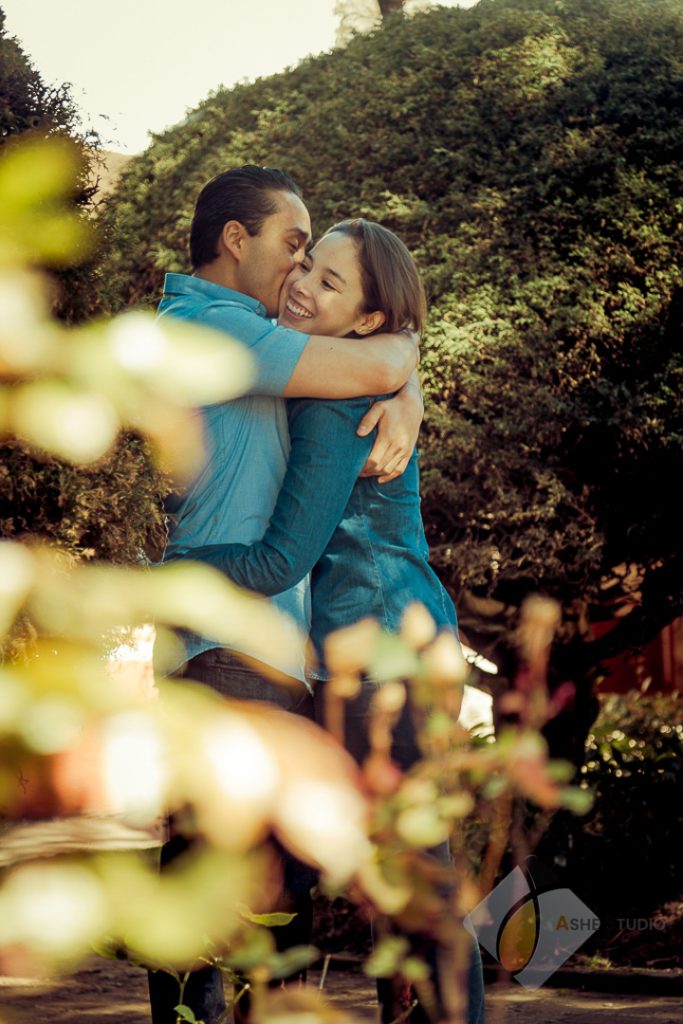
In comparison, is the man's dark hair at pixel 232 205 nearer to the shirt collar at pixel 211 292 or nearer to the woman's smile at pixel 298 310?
the shirt collar at pixel 211 292

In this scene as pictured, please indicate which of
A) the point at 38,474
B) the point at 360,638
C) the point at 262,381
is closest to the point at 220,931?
the point at 360,638

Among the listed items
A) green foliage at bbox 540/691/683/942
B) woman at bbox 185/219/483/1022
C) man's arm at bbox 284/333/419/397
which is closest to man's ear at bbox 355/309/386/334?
woman at bbox 185/219/483/1022

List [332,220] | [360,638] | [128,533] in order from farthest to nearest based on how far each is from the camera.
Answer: [332,220]
[128,533]
[360,638]

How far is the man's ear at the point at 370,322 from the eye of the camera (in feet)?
9.35

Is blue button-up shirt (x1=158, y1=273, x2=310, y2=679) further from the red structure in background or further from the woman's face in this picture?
the red structure in background

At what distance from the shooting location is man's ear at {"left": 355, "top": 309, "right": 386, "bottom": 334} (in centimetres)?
285

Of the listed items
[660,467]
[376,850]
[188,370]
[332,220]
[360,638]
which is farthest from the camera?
[332,220]

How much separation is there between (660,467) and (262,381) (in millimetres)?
3433

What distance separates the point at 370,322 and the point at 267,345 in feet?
1.30

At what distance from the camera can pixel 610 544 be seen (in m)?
5.67

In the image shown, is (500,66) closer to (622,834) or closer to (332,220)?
(332,220)

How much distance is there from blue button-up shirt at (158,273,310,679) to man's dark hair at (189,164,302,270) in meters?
0.25

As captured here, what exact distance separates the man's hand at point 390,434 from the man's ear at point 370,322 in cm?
20

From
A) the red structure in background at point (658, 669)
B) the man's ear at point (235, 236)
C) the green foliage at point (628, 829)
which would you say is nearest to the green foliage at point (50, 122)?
the man's ear at point (235, 236)
